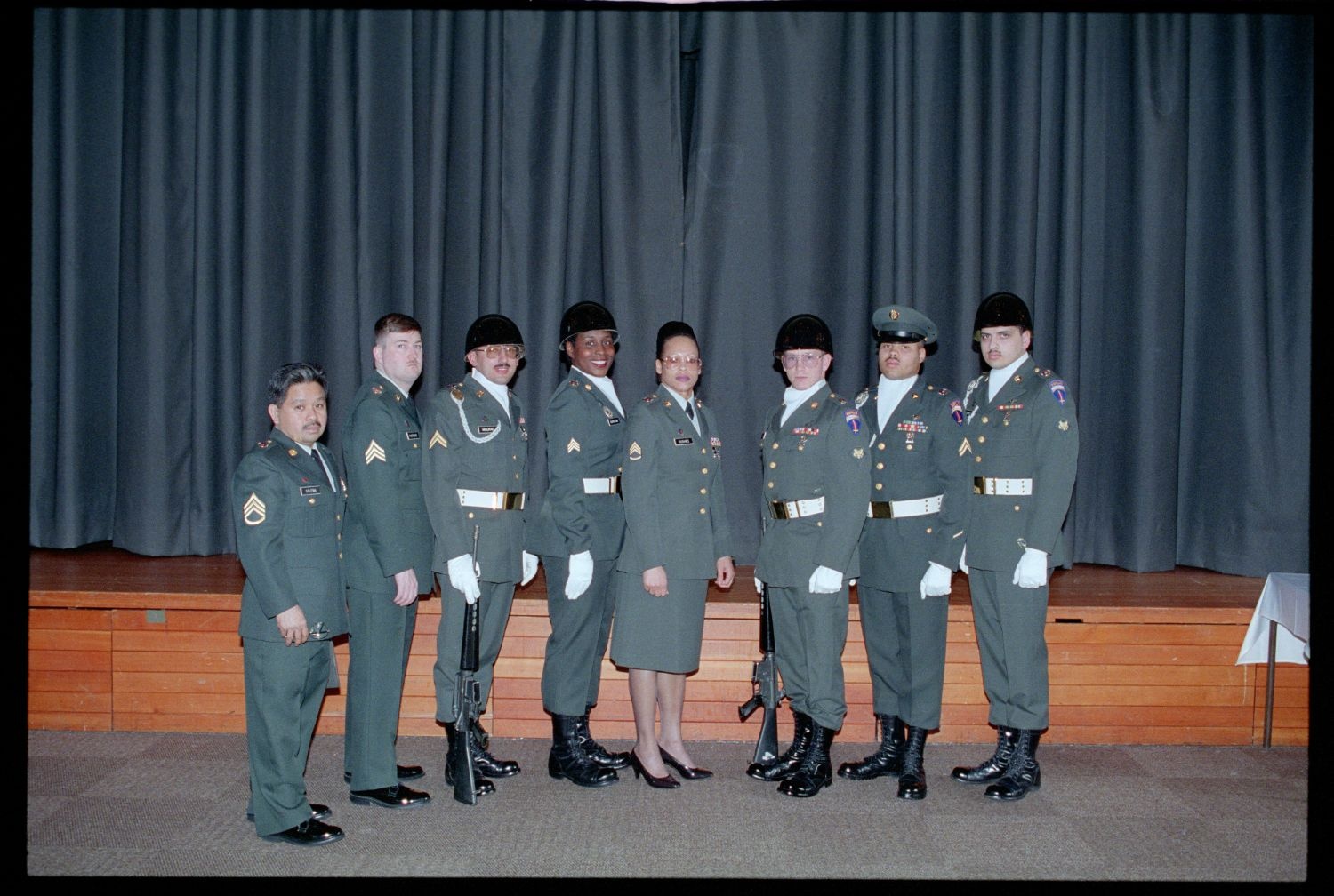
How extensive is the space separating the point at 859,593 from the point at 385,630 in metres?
1.60

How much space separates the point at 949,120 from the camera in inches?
181

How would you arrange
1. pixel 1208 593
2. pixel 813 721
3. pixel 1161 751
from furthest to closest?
pixel 1208 593, pixel 1161 751, pixel 813 721

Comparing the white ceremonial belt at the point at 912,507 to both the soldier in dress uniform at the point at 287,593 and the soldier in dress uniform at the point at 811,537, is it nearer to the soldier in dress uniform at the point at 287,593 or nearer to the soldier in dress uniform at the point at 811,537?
the soldier in dress uniform at the point at 811,537

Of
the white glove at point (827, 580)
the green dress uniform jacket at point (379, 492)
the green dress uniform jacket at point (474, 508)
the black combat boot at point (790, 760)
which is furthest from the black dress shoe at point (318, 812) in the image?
the white glove at point (827, 580)

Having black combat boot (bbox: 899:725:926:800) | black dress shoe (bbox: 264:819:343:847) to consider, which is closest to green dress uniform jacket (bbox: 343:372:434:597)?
black dress shoe (bbox: 264:819:343:847)

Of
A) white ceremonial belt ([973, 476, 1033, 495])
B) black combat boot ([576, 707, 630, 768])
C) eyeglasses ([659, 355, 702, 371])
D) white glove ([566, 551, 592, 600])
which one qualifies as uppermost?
eyeglasses ([659, 355, 702, 371])

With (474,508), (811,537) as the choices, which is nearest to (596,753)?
(474,508)

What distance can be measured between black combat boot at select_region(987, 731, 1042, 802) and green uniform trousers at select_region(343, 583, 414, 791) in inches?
77.1

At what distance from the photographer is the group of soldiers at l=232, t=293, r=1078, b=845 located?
3092 mm

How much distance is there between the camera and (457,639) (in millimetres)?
3182

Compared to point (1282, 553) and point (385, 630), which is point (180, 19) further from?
point (1282, 553)

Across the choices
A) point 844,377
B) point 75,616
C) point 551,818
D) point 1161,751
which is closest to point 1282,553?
point 1161,751

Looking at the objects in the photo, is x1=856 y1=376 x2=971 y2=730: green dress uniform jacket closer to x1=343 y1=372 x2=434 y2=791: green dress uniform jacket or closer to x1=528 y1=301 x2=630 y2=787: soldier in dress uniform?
x1=528 y1=301 x2=630 y2=787: soldier in dress uniform

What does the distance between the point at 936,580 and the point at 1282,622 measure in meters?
1.40
